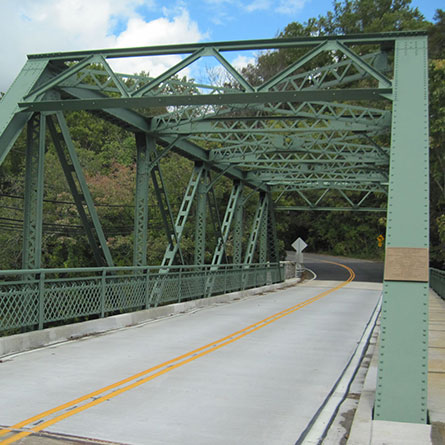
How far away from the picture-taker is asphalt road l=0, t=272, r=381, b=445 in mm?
5699

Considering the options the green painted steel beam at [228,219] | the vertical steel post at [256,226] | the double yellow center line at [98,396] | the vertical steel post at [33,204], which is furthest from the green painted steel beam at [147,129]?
the double yellow center line at [98,396]

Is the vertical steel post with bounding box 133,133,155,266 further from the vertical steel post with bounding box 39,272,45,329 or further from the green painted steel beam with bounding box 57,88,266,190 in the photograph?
the vertical steel post with bounding box 39,272,45,329

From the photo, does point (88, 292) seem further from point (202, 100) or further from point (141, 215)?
point (202, 100)

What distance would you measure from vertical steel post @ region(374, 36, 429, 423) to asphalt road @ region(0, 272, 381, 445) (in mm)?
1046

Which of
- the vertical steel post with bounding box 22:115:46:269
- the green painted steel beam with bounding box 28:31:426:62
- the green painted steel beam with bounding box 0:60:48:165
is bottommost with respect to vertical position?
the vertical steel post with bounding box 22:115:46:269

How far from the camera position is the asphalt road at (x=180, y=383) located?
18.7ft

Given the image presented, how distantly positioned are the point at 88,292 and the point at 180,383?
4968mm

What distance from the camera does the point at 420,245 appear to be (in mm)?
6340

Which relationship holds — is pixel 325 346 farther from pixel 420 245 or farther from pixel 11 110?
pixel 11 110

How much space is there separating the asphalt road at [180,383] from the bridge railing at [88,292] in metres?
0.64

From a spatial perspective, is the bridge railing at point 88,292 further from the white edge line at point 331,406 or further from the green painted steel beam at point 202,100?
the white edge line at point 331,406

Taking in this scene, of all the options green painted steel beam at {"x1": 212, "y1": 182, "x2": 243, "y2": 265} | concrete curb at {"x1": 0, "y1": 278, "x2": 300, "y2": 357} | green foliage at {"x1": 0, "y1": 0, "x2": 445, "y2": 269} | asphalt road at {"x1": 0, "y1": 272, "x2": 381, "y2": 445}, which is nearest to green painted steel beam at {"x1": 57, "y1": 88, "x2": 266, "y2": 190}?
green painted steel beam at {"x1": 212, "y1": 182, "x2": 243, "y2": 265}

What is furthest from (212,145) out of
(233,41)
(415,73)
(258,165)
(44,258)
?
(415,73)

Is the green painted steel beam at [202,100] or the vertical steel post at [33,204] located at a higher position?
the green painted steel beam at [202,100]
